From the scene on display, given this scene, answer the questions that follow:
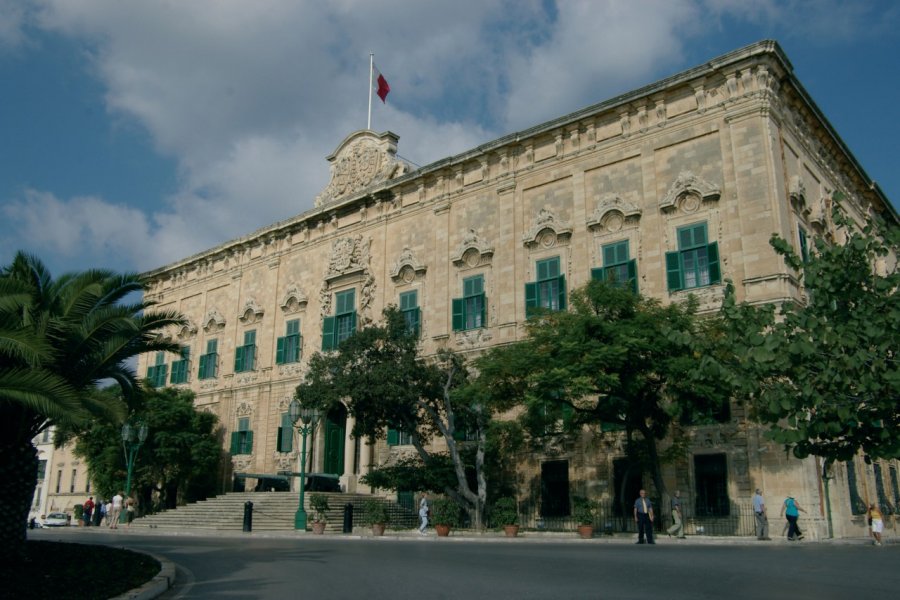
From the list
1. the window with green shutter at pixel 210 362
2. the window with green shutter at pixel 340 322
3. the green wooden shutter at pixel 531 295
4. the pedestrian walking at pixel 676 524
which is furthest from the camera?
the window with green shutter at pixel 210 362

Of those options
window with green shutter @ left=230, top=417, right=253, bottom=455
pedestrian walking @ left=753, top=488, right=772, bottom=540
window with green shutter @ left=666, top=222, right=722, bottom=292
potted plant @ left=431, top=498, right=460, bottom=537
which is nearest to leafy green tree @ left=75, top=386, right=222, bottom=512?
window with green shutter @ left=230, top=417, right=253, bottom=455

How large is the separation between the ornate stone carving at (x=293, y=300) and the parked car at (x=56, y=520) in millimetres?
15459

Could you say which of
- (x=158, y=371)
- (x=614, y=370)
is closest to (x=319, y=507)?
(x=614, y=370)

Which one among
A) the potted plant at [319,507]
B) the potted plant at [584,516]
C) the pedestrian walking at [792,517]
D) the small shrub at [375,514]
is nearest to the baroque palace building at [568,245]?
the pedestrian walking at [792,517]

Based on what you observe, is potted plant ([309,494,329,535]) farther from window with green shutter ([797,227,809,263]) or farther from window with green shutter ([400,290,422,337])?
window with green shutter ([797,227,809,263])

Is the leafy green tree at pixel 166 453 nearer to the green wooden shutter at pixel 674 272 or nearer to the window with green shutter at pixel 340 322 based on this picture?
the window with green shutter at pixel 340 322

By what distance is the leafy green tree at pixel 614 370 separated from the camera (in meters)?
18.9

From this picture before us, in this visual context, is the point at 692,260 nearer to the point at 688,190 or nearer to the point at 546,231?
the point at 688,190

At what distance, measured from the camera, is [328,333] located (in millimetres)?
31875

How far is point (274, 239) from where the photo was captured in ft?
119

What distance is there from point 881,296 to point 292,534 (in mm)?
16666

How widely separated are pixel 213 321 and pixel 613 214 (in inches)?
844

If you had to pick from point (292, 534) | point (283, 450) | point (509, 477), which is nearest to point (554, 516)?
point (509, 477)

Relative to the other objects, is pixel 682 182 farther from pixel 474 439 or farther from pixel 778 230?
pixel 474 439
